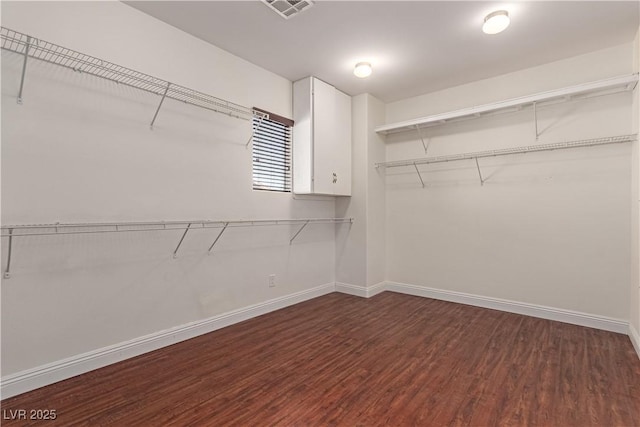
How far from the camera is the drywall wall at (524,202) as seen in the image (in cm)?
306

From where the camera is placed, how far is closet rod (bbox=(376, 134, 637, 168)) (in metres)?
2.97

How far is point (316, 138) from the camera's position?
3.75 m

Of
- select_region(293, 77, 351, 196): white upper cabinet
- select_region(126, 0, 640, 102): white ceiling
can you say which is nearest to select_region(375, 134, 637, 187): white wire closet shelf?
select_region(293, 77, 351, 196): white upper cabinet

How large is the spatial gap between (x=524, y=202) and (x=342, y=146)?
7.22ft

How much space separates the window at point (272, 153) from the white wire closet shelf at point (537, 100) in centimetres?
141

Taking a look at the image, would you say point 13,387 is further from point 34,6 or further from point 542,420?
point 542,420

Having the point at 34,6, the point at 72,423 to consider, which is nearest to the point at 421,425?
the point at 72,423


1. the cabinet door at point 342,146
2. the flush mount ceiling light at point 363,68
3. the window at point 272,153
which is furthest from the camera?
the cabinet door at point 342,146

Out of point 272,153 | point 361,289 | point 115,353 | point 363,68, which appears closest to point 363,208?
point 361,289

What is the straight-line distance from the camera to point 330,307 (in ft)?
12.4

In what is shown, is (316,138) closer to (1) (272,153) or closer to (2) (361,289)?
(1) (272,153)

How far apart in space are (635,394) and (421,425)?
1448mm

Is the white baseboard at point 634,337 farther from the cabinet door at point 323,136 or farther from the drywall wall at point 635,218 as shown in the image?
the cabinet door at point 323,136

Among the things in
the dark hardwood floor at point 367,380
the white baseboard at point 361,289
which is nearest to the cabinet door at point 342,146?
the white baseboard at point 361,289
